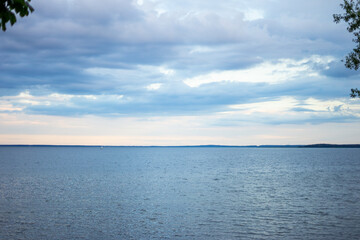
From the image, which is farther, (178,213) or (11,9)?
(178,213)

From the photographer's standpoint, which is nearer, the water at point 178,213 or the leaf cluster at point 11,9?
the leaf cluster at point 11,9

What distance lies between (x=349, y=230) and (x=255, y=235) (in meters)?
9.11

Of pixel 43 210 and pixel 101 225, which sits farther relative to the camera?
pixel 43 210

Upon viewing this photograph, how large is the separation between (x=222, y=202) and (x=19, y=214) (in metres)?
26.1

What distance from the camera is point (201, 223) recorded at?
35.2 meters

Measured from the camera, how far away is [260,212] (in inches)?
1591

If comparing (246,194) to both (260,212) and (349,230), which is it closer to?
(260,212)

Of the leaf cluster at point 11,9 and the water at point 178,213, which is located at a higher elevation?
the leaf cluster at point 11,9

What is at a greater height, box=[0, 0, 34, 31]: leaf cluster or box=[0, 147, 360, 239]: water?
box=[0, 0, 34, 31]: leaf cluster

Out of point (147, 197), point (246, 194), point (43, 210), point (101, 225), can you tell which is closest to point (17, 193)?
point (43, 210)

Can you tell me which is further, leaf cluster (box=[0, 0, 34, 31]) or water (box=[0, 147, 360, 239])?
water (box=[0, 147, 360, 239])

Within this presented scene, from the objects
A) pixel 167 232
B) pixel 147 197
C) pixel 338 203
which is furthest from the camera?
pixel 147 197

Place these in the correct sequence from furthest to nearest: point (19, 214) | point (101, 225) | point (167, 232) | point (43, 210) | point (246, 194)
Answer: point (246, 194) < point (43, 210) < point (19, 214) < point (101, 225) < point (167, 232)

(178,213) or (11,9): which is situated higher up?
(11,9)
